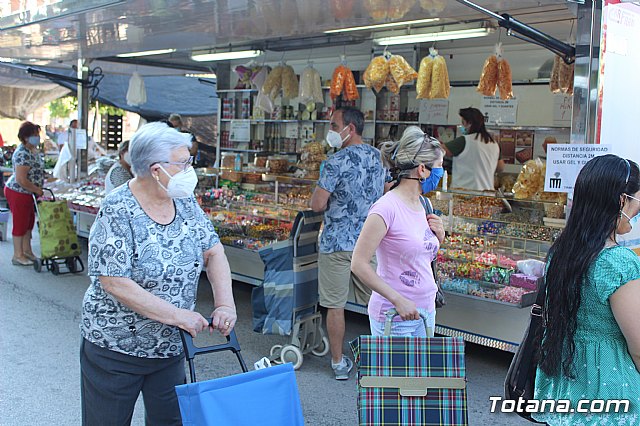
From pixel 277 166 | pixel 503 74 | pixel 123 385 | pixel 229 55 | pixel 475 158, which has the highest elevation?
pixel 229 55

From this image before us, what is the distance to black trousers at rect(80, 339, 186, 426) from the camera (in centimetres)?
268

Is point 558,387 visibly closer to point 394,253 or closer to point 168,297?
point 394,253

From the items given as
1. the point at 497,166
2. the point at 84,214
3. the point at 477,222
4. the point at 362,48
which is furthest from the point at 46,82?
the point at 477,222

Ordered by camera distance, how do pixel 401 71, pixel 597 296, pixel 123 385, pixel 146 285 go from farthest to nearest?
pixel 401 71, pixel 123 385, pixel 146 285, pixel 597 296

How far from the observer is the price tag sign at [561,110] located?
877 cm

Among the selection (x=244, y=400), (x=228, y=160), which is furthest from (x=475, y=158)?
(x=244, y=400)

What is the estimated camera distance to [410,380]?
103 inches

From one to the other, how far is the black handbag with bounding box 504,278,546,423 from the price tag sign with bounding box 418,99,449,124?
304 inches

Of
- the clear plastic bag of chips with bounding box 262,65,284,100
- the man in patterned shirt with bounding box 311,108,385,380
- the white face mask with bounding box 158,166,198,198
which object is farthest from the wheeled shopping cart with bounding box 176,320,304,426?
the clear plastic bag of chips with bounding box 262,65,284,100

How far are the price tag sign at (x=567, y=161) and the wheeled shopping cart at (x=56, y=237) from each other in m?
5.75

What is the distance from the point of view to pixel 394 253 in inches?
128

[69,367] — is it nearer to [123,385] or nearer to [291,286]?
[291,286]

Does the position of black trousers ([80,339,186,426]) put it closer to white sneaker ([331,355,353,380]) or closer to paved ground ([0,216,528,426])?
paved ground ([0,216,528,426])

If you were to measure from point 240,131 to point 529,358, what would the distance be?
1088 centimetres
